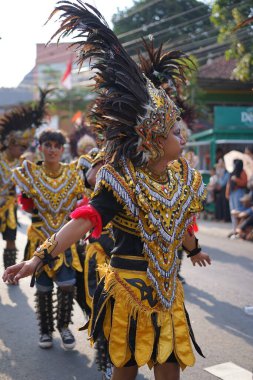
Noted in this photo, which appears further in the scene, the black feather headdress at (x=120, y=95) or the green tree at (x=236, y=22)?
the green tree at (x=236, y=22)

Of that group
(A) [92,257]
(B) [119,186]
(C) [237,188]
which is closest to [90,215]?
(B) [119,186]

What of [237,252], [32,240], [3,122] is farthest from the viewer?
[237,252]

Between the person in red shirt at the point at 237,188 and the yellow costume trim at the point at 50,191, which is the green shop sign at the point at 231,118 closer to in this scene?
the person in red shirt at the point at 237,188

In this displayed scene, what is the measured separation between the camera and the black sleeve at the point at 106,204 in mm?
2928

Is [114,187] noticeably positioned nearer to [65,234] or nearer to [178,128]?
[65,234]

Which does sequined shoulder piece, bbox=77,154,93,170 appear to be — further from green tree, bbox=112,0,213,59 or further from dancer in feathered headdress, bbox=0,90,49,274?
green tree, bbox=112,0,213,59

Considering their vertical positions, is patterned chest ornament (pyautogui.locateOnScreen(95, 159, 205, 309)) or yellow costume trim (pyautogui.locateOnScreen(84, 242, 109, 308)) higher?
patterned chest ornament (pyautogui.locateOnScreen(95, 159, 205, 309))

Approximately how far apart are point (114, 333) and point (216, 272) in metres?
5.64

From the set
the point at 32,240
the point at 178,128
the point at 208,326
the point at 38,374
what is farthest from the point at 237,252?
the point at 178,128

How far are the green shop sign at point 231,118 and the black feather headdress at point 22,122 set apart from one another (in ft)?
35.8

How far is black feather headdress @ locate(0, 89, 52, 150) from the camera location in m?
7.44

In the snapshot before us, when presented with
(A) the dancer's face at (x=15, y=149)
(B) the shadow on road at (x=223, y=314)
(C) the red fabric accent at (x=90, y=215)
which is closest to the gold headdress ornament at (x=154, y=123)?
(C) the red fabric accent at (x=90, y=215)

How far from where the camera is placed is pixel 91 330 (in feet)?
10.2

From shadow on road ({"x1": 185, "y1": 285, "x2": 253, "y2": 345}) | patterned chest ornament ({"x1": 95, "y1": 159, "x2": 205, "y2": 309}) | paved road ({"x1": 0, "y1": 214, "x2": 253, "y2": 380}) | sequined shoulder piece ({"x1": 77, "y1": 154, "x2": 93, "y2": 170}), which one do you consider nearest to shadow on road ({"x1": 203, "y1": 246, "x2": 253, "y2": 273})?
paved road ({"x1": 0, "y1": 214, "x2": 253, "y2": 380})
